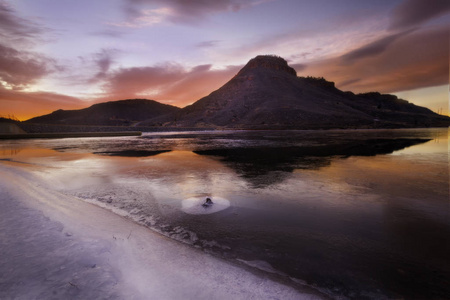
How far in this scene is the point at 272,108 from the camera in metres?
125

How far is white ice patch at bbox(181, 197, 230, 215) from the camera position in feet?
18.6

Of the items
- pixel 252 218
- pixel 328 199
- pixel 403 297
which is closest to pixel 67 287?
pixel 252 218

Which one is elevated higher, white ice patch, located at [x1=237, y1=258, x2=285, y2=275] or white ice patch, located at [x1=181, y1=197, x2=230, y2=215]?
white ice patch, located at [x1=181, y1=197, x2=230, y2=215]

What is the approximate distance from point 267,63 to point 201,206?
19400 centimetres

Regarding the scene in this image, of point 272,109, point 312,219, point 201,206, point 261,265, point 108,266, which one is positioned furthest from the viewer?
point 272,109

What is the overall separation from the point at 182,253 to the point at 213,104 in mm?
152367

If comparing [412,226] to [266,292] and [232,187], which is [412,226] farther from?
[232,187]

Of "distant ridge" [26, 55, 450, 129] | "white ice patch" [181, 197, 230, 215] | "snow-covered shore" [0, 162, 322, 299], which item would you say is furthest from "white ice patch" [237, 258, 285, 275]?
"distant ridge" [26, 55, 450, 129]

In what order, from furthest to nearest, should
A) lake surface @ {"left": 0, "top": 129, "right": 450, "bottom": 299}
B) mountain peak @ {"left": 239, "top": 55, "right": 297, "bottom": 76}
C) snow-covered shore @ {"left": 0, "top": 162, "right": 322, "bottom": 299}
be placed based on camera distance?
mountain peak @ {"left": 239, "top": 55, "right": 297, "bottom": 76} → lake surface @ {"left": 0, "top": 129, "right": 450, "bottom": 299} → snow-covered shore @ {"left": 0, "top": 162, "right": 322, "bottom": 299}

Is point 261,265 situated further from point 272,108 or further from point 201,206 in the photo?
point 272,108

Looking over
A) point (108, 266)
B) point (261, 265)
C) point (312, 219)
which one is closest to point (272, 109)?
point (312, 219)

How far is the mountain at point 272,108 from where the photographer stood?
377 feet

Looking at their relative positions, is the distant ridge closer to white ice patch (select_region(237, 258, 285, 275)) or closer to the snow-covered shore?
the snow-covered shore

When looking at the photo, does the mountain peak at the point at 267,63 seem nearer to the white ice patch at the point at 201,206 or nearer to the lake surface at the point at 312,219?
the lake surface at the point at 312,219
